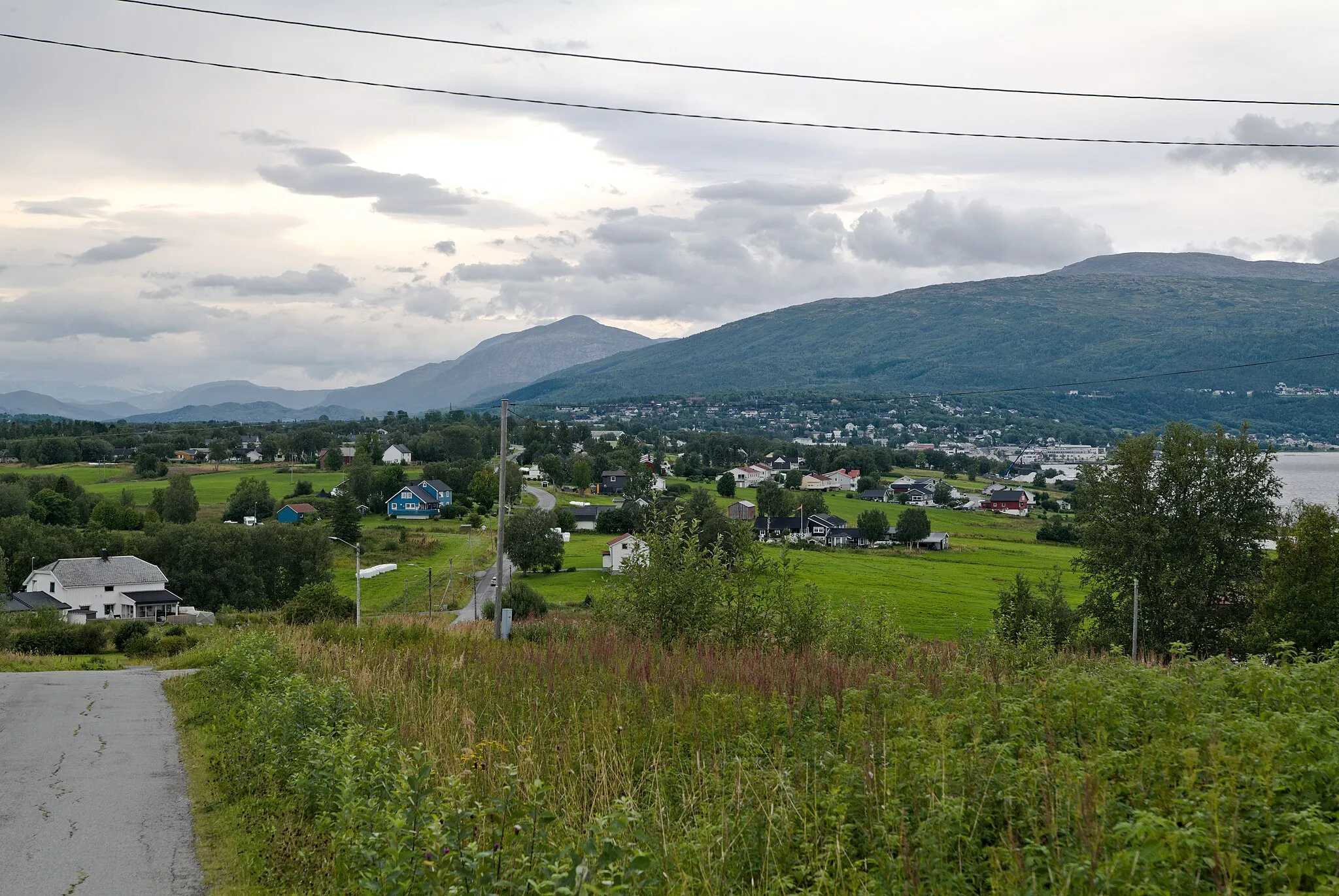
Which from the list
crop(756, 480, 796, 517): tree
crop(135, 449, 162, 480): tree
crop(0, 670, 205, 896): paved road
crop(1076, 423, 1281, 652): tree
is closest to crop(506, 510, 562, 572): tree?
crop(756, 480, 796, 517): tree

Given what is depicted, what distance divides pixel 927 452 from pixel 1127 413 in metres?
28.7

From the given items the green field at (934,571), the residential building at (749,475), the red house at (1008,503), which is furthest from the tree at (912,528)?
the residential building at (749,475)

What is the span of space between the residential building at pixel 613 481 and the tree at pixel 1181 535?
82705 millimetres

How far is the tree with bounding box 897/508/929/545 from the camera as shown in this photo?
279 feet

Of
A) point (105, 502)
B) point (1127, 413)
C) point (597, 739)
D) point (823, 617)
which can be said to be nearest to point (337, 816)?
point (597, 739)

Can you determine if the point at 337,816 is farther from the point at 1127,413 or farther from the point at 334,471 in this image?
the point at 1127,413

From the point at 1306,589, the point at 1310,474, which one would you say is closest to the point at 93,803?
the point at 1306,589

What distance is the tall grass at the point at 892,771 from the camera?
180 inches

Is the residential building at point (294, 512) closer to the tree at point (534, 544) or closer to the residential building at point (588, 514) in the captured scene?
the residential building at point (588, 514)

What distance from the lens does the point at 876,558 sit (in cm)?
7600

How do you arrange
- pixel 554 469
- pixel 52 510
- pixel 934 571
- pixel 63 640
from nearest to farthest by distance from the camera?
pixel 63 640 → pixel 934 571 → pixel 52 510 → pixel 554 469

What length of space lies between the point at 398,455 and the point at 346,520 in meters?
55.5

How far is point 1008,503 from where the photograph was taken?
109750 mm

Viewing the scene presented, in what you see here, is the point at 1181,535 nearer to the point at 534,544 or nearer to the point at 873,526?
the point at 534,544
